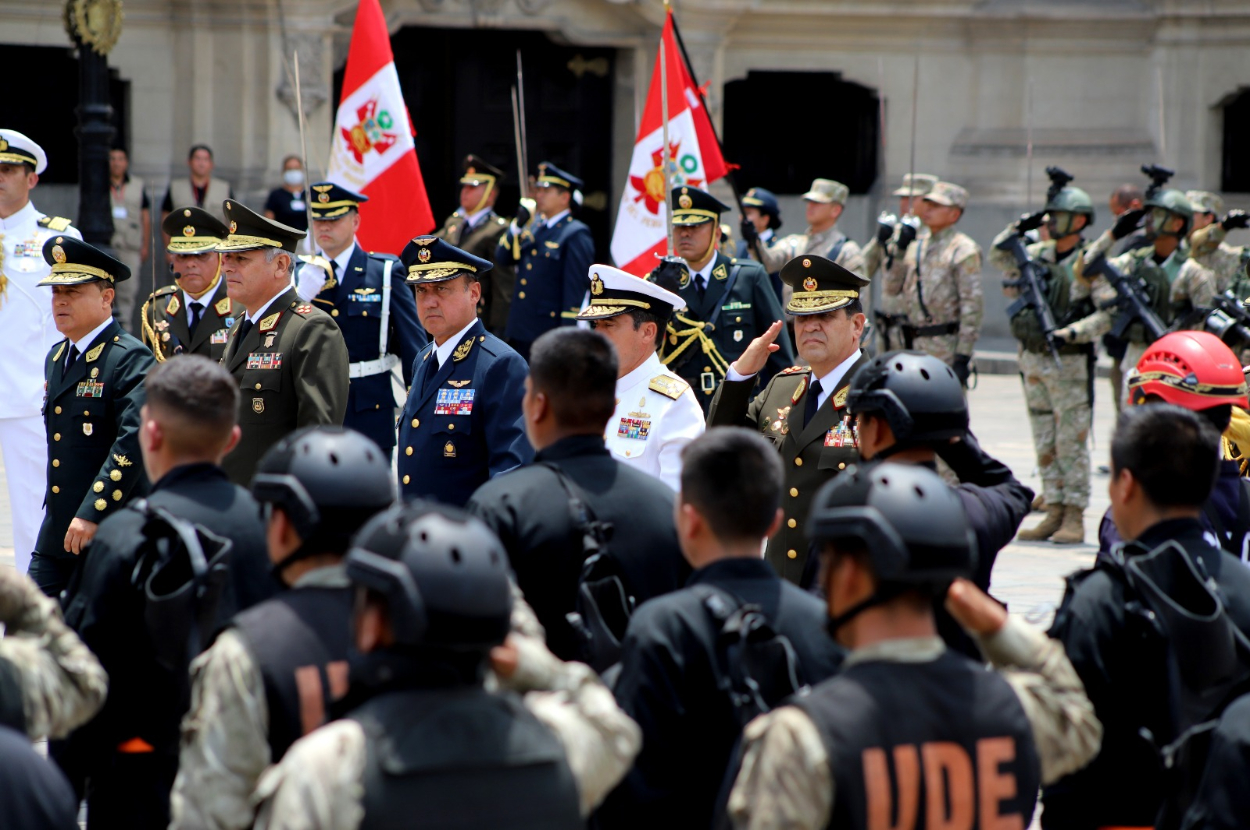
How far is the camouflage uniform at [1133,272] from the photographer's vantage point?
1042 cm

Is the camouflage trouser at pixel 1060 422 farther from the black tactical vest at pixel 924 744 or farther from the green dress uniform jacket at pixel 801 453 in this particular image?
the black tactical vest at pixel 924 744

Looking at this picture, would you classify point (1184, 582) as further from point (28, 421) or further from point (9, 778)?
point (28, 421)

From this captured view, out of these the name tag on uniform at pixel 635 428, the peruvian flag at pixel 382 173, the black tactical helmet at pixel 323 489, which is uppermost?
the peruvian flag at pixel 382 173

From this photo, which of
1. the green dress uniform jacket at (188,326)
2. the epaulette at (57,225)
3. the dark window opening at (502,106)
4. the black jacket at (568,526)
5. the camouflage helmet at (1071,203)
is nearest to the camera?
the black jacket at (568,526)

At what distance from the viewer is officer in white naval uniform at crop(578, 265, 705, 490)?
215 inches

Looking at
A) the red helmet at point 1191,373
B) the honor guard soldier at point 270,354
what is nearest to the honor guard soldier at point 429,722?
the red helmet at point 1191,373

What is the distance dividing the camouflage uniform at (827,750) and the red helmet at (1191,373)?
1.79 meters

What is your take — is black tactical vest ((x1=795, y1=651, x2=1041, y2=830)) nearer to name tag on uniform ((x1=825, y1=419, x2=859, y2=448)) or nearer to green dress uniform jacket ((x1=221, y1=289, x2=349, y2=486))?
name tag on uniform ((x1=825, y1=419, x2=859, y2=448))

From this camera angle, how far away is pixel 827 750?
254 centimetres

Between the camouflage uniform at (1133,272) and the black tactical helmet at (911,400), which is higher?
the camouflage uniform at (1133,272)

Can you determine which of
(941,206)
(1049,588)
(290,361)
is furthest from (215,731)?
(941,206)

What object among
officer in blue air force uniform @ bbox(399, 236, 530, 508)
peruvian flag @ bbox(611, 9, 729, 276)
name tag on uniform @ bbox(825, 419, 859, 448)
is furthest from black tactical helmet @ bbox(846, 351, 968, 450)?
peruvian flag @ bbox(611, 9, 729, 276)

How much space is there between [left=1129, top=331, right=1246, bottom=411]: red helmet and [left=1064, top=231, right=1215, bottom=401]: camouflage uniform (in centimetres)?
579

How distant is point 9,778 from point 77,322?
12.5ft
